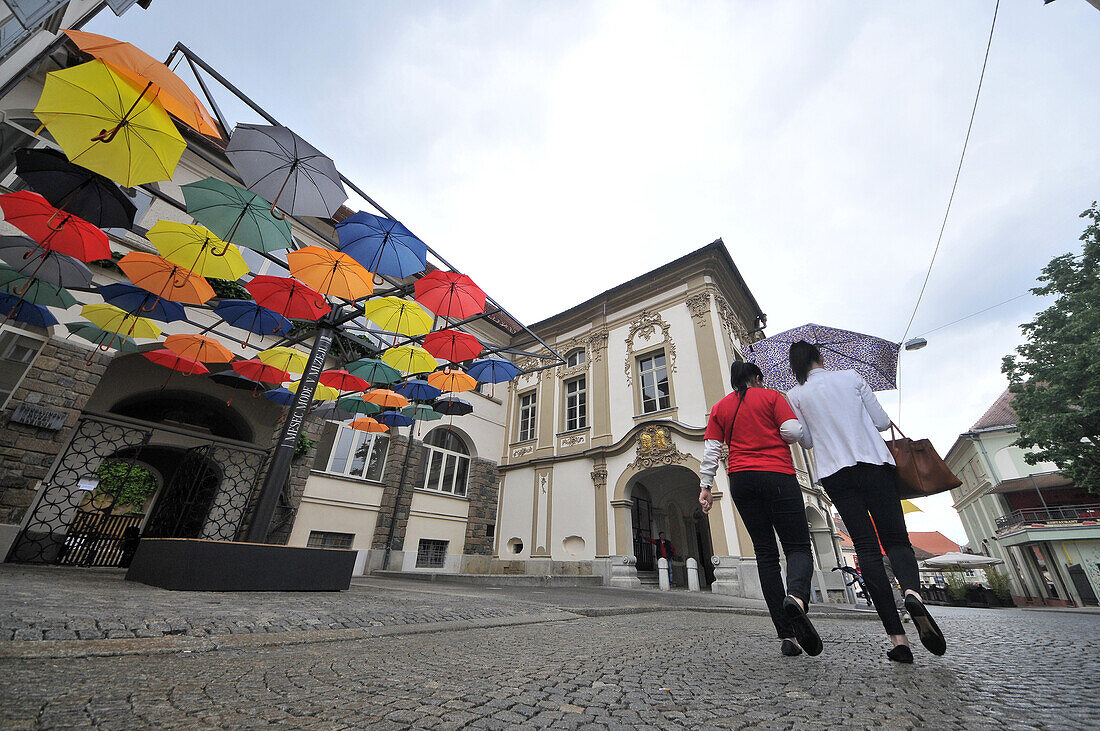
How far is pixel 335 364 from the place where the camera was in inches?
468

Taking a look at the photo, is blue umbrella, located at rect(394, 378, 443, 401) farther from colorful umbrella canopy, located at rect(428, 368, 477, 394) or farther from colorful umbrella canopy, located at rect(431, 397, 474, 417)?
colorful umbrella canopy, located at rect(431, 397, 474, 417)

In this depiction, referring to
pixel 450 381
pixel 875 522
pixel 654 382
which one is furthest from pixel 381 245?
pixel 654 382

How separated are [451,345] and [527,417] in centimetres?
891

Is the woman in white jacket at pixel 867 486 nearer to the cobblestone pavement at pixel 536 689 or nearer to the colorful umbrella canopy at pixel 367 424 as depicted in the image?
the cobblestone pavement at pixel 536 689

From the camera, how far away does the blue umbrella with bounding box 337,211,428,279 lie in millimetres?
5719

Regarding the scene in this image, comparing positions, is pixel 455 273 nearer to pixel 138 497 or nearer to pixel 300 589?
pixel 300 589

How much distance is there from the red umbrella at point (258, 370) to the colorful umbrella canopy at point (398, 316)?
262 centimetres

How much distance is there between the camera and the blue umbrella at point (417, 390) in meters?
9.86

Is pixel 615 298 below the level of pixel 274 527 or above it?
above

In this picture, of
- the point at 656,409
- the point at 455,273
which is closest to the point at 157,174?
the point at 455,273

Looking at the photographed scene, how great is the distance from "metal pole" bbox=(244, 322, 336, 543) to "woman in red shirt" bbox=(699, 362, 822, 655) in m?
4.58

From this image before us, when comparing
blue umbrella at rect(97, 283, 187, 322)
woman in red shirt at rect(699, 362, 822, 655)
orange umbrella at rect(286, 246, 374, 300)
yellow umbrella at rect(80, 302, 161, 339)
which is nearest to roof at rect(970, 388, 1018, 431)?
woman in red shirt at rect(699, 362, 822, 655)

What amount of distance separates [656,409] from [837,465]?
10943 millimetres

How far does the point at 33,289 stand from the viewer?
6.93 m
